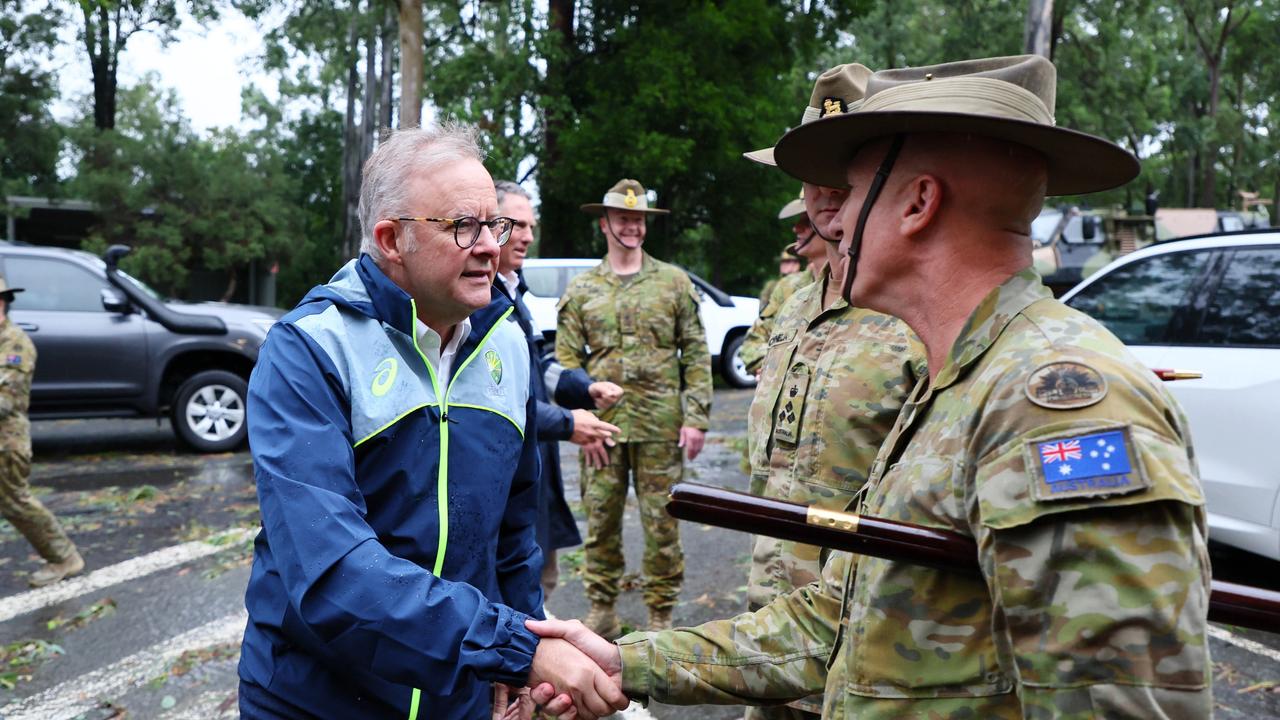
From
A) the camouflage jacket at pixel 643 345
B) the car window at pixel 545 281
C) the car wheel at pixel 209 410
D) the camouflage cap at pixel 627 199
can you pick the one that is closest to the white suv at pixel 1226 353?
the camouflage jacket at pixel 643 345

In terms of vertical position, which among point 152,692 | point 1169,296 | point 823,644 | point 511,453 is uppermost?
point 1169,296

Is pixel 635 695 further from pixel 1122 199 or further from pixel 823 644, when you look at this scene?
pixel 1122 199

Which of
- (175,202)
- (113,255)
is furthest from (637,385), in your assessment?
(175,202)

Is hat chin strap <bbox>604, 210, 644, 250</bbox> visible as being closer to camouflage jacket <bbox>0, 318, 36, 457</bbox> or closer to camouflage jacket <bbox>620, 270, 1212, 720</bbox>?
camouflage jacket <bbox>0, 318, 36, 457</bbox>

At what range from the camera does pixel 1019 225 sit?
1.67 m

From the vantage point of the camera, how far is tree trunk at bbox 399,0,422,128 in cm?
1179

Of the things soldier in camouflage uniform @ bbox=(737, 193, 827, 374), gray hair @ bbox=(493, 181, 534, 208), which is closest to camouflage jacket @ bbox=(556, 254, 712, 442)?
soldier in camouflage uniform @ bbox=(737, 193, 827, 374)

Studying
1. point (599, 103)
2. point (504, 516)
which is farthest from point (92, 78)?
point (504, 516)

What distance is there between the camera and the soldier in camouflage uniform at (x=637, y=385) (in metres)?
5.17

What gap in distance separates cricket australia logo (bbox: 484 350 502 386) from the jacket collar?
114 centimetres

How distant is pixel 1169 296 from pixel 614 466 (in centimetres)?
335

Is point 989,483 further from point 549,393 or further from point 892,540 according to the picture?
point 549,393

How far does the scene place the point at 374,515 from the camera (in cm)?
209

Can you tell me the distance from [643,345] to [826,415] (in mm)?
2705
